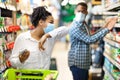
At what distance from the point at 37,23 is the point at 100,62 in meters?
3.31

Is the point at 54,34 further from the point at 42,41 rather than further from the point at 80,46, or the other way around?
the point at 80,46

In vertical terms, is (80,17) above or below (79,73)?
above

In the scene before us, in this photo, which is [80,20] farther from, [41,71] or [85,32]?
[41,71]

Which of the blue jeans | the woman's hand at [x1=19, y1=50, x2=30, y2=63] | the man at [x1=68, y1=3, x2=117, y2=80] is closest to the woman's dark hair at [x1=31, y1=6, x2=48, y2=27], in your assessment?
the woman's hand at [x1=19, y1=50, x2=30, y2=63]

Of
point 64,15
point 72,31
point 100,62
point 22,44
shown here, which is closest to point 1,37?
point 22,44

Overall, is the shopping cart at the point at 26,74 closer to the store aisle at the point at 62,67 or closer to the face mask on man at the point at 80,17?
the face mask on man at the point at 80,17

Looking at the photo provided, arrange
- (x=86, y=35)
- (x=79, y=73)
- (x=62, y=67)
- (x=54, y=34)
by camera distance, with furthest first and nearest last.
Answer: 1. (x=62, y=67)
2. (x=79, y=73)
3. (x=86, y=35)
4. (x=54, y=34)

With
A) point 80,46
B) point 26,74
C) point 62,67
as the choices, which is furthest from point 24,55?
point 62,67

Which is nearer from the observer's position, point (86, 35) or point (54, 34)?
point (54, 34)

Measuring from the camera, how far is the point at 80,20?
390 cm

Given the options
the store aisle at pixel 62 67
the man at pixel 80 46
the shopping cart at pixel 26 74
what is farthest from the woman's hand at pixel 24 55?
the store aisle at pixel 62 67

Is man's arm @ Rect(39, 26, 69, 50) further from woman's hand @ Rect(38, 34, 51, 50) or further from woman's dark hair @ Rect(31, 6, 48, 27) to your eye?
woman's dark hair @ Rect(31, 6, 48, 27)

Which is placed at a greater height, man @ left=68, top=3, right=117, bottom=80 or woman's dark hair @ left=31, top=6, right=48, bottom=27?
woman's dark hair @ left=31, top=6, right=48, bottom=27

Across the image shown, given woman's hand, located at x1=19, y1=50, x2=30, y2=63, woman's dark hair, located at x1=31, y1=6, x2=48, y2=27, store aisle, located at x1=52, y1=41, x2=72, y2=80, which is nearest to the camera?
woman's hand, located at x1=19, y1=50, x2=30, y2=63
